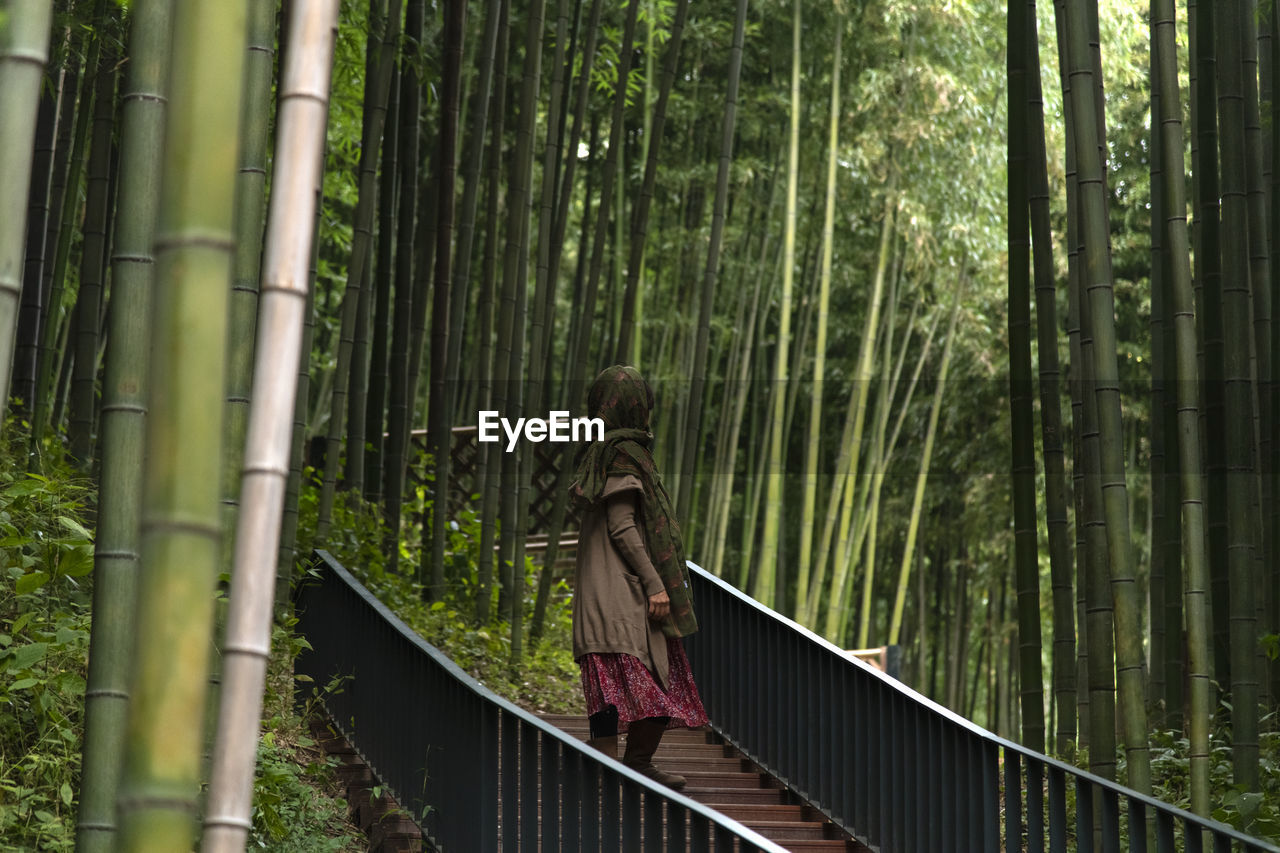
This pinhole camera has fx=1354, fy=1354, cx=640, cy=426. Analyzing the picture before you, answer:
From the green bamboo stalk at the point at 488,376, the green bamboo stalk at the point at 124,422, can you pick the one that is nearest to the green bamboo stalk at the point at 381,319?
the green bamboo stalk at the point at 488,376

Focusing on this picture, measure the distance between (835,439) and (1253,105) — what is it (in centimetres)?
818

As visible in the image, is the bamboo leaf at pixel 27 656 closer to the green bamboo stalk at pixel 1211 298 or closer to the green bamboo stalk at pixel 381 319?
the green bamboo stalk at pixel 381 319

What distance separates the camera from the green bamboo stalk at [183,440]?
1.35m

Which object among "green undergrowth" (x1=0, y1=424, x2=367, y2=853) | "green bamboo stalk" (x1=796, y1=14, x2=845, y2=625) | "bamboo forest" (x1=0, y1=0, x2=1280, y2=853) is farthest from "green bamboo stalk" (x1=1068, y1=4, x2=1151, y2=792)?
"green bamboo stalk" (x1=796, y1=14, x2=845, y2=625)

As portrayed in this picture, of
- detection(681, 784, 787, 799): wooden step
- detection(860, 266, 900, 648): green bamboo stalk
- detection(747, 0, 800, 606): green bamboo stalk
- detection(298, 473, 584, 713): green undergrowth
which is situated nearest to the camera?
detection(681, 784, 787, 799): wooden step

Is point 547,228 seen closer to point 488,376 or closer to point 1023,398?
point 488,376

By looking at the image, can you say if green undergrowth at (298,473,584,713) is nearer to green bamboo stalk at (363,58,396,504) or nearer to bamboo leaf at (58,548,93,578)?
green bamboo stalk at (363,58,396,504)

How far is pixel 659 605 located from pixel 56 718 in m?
1.51

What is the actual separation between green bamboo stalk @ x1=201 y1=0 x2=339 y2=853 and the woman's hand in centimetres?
227

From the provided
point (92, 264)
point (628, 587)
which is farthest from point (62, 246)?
point (628, 587)

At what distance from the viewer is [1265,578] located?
15.5 ft

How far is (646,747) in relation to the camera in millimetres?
3711

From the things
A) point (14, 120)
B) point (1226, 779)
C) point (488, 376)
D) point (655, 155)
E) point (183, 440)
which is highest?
point (655, 155)

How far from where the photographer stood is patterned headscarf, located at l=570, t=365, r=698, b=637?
12.1 feet
